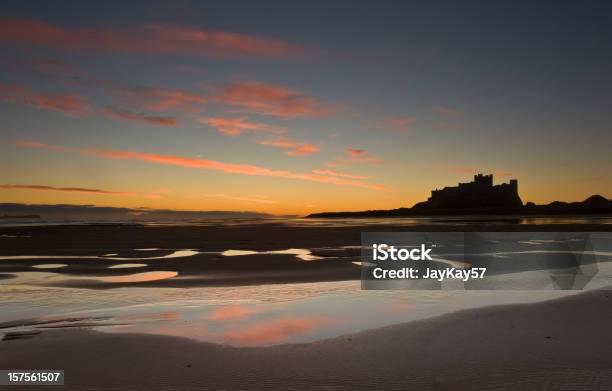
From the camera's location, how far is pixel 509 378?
6941mm

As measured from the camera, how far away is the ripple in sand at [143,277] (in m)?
18.0

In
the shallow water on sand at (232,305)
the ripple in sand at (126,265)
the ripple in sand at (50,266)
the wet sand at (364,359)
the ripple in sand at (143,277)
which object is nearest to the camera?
the wet sand at (364,359)

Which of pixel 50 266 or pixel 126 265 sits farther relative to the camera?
pixel 126 265

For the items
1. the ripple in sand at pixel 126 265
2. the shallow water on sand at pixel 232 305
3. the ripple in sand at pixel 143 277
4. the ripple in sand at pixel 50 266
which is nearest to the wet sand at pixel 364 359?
the shallow water on sand at pixel 232 305

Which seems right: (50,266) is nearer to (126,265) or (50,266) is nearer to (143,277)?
(126,265)

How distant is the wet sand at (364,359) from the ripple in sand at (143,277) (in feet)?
27.7

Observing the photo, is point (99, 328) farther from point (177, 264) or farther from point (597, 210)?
point (597, 210)

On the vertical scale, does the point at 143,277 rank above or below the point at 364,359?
below

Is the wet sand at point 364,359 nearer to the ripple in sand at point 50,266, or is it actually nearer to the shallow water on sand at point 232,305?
the shallow water on sand at point 232,305

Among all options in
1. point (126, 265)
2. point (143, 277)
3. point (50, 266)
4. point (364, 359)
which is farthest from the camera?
point (126, 265)

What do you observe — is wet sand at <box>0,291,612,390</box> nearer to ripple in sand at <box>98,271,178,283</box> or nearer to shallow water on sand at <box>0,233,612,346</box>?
shallow water on sand at <box>0,233,612,346</box>

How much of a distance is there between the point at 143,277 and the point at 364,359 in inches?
522

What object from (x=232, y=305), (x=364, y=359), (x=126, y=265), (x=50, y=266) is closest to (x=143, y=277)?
(x=126, y=265)

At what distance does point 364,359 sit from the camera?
26.1ft
